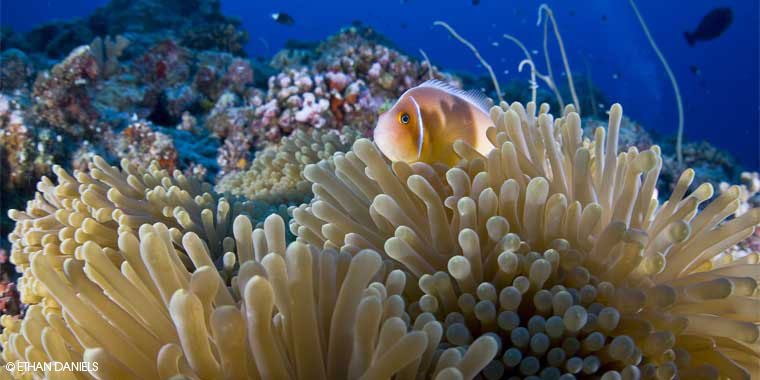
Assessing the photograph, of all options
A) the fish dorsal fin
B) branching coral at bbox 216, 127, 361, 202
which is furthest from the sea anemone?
the fish dorsal fin

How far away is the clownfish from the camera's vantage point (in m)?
1.76

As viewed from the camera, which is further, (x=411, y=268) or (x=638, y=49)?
(x=638, y=49)

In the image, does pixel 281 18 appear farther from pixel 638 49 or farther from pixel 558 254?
pixel 638 49

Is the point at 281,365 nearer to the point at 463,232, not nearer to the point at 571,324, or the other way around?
the point at 463,232

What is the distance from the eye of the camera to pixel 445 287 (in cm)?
123

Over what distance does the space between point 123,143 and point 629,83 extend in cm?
6422

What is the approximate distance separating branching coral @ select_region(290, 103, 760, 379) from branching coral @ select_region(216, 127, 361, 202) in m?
1.27

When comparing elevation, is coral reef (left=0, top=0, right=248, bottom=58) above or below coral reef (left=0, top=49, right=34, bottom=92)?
above

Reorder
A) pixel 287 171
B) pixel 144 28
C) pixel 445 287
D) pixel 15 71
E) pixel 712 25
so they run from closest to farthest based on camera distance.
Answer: pixel 445 287 < pixel 287 171 < pixel 15 71 < pixel 712 25 < pixel 144 28

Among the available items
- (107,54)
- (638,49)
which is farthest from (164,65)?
(638,49)

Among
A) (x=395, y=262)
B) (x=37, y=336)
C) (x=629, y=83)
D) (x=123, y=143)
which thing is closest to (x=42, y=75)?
(x=123, y=143)

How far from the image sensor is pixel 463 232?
4.01ft

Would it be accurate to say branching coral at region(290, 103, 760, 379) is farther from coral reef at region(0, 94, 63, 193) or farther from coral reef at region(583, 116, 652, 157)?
coral reef at region(583, 116, 652, 157)

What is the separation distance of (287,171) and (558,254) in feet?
6.75
